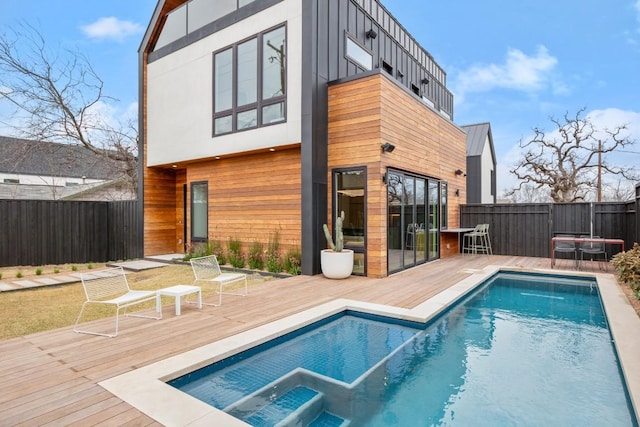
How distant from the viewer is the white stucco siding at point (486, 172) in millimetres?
17000

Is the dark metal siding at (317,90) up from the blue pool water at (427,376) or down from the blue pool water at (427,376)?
up

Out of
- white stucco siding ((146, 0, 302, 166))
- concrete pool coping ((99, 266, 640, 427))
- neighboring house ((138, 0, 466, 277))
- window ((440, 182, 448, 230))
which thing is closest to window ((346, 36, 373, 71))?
neighboring house ((138, 0, 466, 277))

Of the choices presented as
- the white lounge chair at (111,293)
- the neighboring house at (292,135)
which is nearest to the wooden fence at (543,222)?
the neighboring house at (292,135)

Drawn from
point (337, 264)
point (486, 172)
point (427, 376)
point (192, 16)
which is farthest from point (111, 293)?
point (486, 172)

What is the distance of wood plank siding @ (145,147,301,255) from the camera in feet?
26.6

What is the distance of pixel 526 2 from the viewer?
14672 mm

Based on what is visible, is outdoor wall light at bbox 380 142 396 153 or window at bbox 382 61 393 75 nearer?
outdoor wall light at bbox 380 142 396 153

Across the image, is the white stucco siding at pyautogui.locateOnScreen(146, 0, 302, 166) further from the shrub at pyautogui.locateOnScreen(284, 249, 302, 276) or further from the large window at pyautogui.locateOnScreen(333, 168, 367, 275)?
the shrub at pyautogui.locateOnScreen(284, 249, 302, 276)

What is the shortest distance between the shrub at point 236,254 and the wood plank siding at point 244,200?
0.43 ft

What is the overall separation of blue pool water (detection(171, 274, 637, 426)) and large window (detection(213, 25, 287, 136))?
5179 mm

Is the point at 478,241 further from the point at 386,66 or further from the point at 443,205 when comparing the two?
the point at 386,66

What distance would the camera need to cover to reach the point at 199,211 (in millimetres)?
10242

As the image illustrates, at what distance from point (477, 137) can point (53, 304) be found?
17385 millimetres

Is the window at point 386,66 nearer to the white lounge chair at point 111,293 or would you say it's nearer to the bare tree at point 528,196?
the white lounge chair at point 111,293
